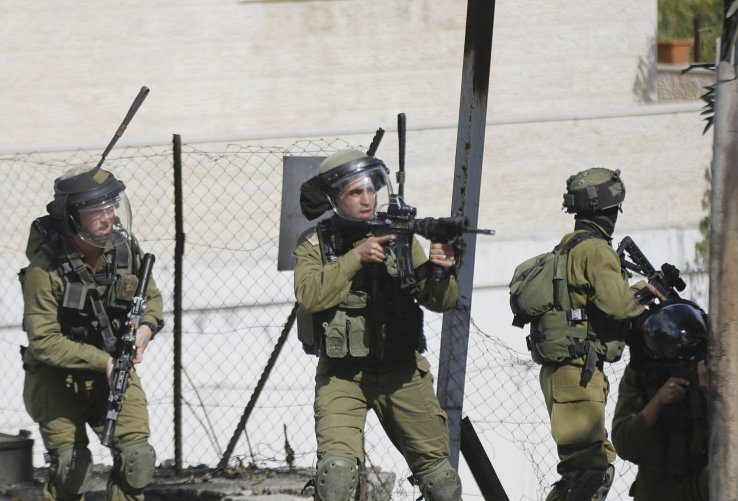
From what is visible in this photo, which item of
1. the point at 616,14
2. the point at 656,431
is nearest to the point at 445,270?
the point at 656,431

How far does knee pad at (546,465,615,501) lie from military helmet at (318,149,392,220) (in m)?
1.55

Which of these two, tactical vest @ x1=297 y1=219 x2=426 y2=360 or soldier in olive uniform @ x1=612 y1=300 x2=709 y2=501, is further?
tactical vest @ x1=297 y1=219 x2=426 y2=360

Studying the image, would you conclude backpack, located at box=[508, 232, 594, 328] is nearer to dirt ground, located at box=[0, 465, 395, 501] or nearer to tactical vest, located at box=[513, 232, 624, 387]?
tactical vest, located at box=[513, 232, 624, 387]

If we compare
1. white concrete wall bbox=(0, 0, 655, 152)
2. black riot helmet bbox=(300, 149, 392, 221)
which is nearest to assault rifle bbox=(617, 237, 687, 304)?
black riot helmet bbox=(300, 149, 392, 221)

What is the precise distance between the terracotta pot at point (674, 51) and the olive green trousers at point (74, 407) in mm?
11715

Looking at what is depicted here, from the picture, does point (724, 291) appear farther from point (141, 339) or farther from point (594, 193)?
point (141, 339)

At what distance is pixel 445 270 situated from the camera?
4.44 metres

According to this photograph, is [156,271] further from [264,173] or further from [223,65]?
[223,65]

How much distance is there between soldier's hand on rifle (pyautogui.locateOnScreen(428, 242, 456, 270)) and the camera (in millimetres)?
4391

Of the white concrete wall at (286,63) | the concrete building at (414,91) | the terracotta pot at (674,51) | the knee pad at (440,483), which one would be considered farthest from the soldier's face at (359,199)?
the terracotta pot at (674,51)

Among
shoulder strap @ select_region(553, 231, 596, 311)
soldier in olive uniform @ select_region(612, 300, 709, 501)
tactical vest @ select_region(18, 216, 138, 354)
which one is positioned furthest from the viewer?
shoulder strap @ select_region(553, 231, 596, 311)

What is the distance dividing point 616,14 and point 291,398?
4.68 metres

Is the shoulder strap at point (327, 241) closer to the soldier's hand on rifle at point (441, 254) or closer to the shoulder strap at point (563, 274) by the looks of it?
the soldier's hand on rifle at point (441, 254)

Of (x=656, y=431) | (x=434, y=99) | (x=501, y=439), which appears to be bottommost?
(x=501, y=439)
